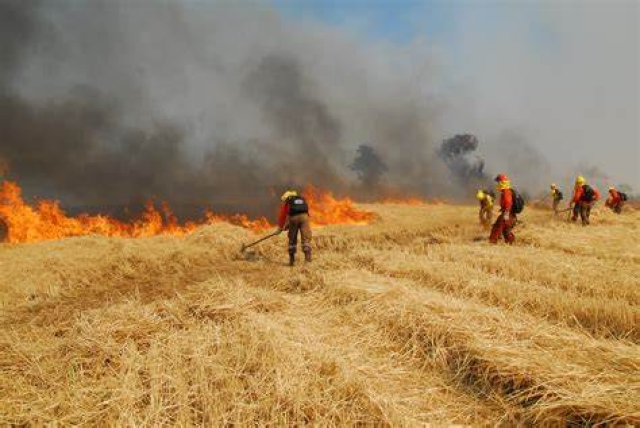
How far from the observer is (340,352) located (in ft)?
16.4

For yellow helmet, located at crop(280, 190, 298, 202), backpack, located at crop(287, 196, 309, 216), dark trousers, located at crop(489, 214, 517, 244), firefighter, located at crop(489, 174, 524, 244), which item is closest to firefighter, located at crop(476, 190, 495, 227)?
firefighter, located at crop(489, 174, 524, 244)

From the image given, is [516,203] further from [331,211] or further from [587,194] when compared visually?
[331,211]

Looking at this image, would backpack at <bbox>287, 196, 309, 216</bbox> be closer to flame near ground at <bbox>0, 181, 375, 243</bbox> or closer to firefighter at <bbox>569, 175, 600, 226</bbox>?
flame near ground at <bbox>0, 181, 375, 243</bbox>

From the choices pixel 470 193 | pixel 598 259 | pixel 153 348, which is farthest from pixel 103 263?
pixel 470 193

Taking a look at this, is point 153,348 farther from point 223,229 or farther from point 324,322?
point 223,229

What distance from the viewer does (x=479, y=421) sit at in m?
3.93

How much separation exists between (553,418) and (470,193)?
60.0 metres

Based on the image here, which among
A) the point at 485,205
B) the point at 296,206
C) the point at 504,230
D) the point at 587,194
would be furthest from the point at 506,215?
the point at 587,194

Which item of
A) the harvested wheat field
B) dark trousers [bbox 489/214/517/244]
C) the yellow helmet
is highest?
→ the yellow helmet

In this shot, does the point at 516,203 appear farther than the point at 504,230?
No

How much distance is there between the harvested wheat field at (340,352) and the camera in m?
3.70

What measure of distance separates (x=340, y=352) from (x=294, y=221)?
7.38m

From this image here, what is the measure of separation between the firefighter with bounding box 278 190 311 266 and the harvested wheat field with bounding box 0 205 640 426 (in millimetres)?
3180

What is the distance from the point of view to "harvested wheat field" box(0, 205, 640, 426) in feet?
12.1
